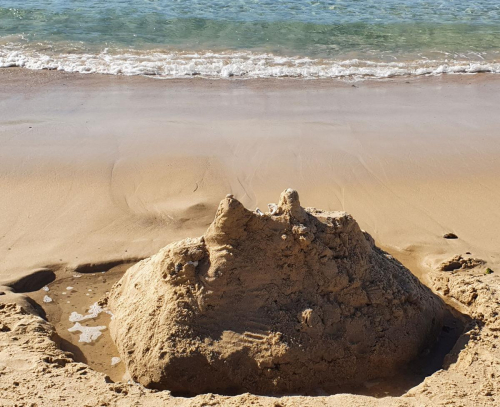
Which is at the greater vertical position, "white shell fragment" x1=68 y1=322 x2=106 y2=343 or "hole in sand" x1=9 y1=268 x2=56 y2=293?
"hole in sand" x1=9 y1=268 x2=56 y2=293

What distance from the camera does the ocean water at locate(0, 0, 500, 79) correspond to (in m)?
11.0

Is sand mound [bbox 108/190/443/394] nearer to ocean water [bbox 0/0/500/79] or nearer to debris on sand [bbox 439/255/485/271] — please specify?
Result: debris on sand [bbox 439/255/485/271]

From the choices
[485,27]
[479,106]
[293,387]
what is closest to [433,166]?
[479,106]

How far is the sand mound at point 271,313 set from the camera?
11.4ft

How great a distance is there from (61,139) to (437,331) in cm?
509

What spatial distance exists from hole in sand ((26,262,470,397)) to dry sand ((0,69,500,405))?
0.48ft

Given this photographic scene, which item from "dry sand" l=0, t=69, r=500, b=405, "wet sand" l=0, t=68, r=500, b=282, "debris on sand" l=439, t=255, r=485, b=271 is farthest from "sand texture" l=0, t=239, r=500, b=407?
"wet sand" l=0, t=68, r=500, b=282

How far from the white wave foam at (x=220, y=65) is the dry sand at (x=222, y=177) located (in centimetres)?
89

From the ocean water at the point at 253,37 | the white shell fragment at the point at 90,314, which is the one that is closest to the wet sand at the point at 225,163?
the white shell fragment at the point at 90,314

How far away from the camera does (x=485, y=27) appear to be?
14.0m

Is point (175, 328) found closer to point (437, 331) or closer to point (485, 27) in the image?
point (437, 331)

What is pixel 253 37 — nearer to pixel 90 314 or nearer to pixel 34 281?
pixel 34 281

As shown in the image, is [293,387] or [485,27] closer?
[293,387]

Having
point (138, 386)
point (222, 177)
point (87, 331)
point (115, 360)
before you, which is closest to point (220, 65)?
point (222, 177)
